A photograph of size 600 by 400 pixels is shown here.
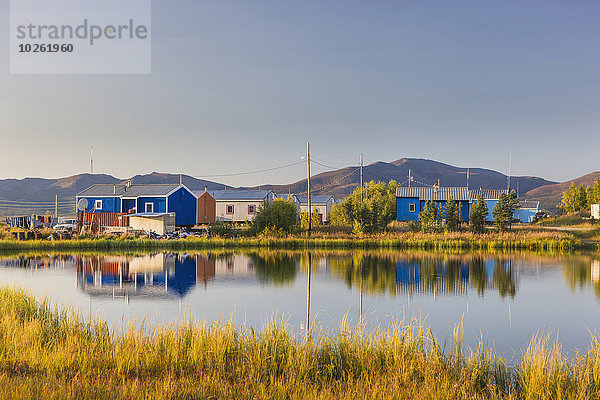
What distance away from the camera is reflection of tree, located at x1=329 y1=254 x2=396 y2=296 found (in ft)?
58.8

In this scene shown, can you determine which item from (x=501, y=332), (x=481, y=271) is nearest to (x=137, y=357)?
(x=501, y=332)

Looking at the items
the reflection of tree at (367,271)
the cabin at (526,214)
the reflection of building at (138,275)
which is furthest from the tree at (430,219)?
the cabin at (526,214)

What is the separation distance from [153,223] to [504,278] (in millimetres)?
28698

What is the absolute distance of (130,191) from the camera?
49094mm

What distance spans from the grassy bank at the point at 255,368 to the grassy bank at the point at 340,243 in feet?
83.6

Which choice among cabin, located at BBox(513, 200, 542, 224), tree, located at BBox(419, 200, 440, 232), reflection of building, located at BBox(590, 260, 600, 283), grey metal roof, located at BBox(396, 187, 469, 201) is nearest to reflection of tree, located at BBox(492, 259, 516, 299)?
Answer: reflection of building, located at BBox(590, 260, 600, 283)

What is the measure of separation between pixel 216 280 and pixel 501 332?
452 inches

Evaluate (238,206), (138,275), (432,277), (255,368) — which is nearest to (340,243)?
(432,277)

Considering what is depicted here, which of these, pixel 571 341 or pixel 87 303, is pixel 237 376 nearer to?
pixel 571 341

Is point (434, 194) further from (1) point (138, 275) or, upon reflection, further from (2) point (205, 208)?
(1) point (138, 275)

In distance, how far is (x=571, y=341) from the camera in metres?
10.7

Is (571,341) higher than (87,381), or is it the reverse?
(87,381)

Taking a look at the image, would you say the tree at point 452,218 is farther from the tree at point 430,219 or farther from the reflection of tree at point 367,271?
the reflection of tree at point 367,271

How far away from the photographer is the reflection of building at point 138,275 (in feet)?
56.2
